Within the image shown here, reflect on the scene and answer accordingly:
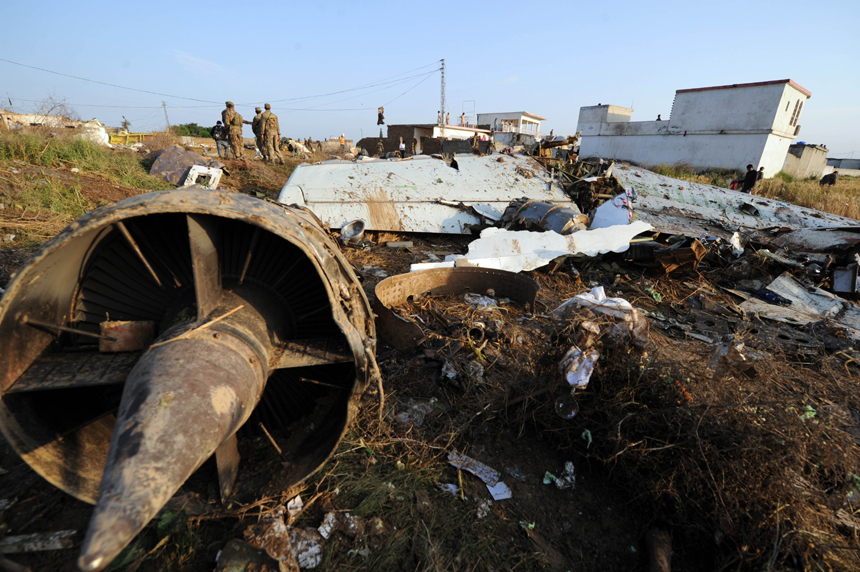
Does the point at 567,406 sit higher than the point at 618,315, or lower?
lower

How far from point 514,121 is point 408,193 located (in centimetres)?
3369

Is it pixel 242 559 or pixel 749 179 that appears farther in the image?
pixel 749 179

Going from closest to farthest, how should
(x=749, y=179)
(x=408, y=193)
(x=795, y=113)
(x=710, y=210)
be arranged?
1. (x=408, y=193)
2. (x=710, y=210)
3. (x=749, y=179)
4. (x=795, y=113)

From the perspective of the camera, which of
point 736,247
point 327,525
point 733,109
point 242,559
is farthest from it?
point 733,109

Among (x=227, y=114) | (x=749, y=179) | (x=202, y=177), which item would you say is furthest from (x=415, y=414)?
(x=749, y=179)

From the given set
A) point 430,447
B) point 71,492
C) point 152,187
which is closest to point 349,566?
point 430,447

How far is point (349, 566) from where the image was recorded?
5.61 ft

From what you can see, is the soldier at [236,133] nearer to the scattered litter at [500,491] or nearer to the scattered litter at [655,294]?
the scattered litter at [655,294]

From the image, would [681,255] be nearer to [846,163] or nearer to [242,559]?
[242,559]

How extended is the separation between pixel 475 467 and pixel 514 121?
38324mm

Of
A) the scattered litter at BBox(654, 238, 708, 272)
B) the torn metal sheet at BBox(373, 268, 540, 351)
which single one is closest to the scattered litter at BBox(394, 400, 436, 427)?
the torn metal sheet at BBox(373, 268, 540, 351)

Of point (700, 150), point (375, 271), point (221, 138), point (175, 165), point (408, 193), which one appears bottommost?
point (375, 271)

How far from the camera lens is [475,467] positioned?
2.25 meters

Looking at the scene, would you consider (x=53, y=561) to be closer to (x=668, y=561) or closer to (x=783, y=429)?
(x=668, y=561)
